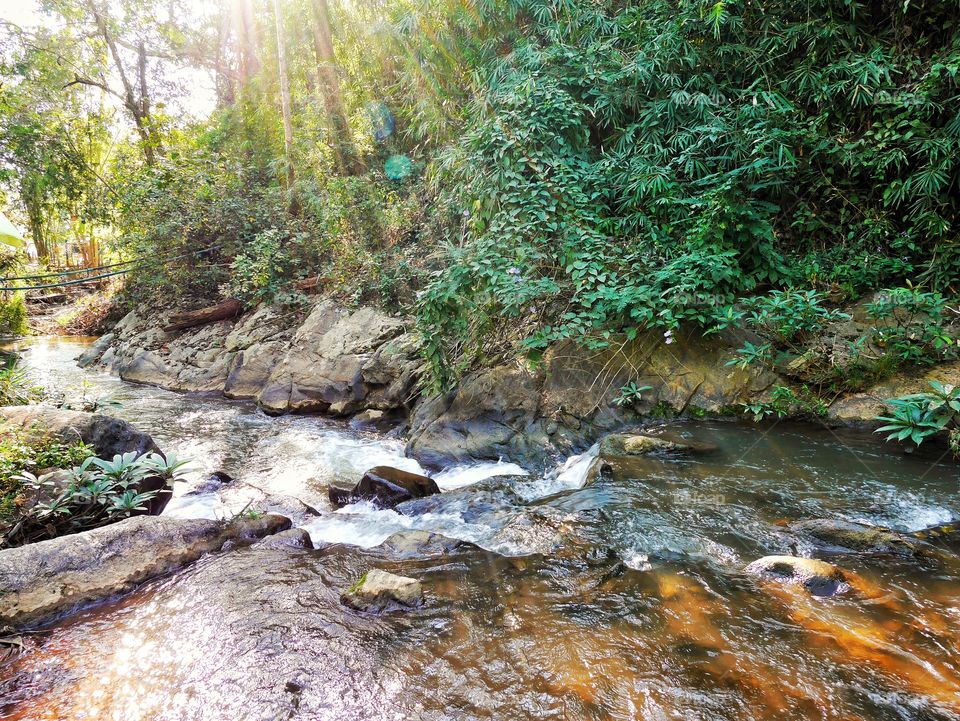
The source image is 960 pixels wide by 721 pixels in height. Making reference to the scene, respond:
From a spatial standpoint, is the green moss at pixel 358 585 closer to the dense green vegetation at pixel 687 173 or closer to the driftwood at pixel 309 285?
the dense green vegetation at pixel 687 173

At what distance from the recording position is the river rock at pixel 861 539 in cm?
289

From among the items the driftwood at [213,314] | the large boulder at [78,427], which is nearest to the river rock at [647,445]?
the large boulder at [78,427]

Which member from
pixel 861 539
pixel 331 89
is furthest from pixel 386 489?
pixel 331 89

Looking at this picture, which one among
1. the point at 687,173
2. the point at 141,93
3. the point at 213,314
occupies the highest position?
the point at 141,93

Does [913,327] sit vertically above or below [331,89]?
below

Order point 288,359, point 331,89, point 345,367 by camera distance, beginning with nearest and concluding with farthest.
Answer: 1. point 345,367
2. point 288,359
3. point 331,89

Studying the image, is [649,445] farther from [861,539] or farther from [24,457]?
[24,457]

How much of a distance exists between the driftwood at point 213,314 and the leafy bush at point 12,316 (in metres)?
5.81

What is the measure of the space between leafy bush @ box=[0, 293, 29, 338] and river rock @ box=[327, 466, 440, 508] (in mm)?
13190

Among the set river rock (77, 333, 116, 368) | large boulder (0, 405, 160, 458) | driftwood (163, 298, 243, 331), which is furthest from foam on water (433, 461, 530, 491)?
river rock (77, 333, 116, 368)

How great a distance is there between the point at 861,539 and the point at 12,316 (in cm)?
1721

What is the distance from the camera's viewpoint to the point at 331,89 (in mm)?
11695

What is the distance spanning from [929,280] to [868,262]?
518mm

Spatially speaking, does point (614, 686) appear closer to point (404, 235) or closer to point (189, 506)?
point (189, 506)
